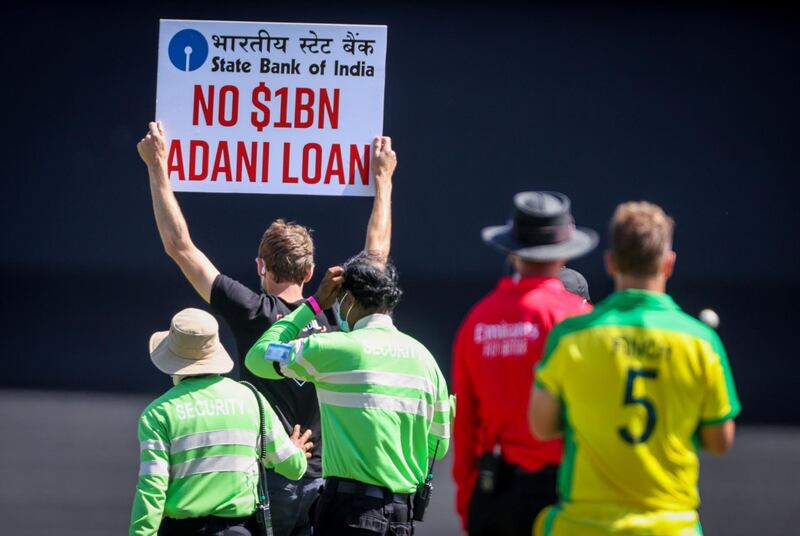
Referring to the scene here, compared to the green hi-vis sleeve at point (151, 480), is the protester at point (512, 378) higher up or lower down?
higher up

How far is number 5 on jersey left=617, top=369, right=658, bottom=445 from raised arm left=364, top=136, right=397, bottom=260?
5.79 feet

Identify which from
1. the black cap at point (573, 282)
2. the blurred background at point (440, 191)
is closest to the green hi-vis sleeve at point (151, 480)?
the black cap at point (573, 282)

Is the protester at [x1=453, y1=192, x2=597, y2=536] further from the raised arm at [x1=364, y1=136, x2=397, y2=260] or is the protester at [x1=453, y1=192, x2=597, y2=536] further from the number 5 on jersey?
the raised arm at [x1=364, y1=136, x2=397, y2=260]

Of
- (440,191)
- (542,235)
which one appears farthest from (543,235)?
(440,191)

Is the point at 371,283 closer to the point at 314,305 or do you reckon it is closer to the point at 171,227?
the point at 314,305

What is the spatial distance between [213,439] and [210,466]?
3.4 inches

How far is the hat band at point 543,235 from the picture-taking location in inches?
131

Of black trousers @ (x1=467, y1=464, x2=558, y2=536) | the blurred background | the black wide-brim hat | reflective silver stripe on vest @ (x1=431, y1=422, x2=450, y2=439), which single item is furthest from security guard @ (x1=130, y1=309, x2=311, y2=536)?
the blurred background

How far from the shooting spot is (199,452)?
12.6 feet

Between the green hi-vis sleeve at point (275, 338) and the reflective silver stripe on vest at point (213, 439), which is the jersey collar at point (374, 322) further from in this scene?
the reflective silver stripe on vest at point (213, 439)

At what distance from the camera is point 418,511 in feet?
13.3

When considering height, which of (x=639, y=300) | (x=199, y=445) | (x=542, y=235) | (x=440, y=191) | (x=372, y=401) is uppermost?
(x=440, y=191)

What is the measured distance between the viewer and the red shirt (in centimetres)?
323

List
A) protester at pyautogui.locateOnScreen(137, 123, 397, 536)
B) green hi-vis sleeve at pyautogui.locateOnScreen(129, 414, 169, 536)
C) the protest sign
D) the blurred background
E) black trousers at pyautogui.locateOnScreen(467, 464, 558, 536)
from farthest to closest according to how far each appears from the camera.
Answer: the blurred background → the protest sign → protester at pyautogui.locateOnScreen(137, 123, 397, 536) → green hi-vis sleeve at pyautogui.locateOnScreen(129, 414, 169, 536) → black trousers at pyautogui.locateOnScreen(467, 464, 558, 536)
